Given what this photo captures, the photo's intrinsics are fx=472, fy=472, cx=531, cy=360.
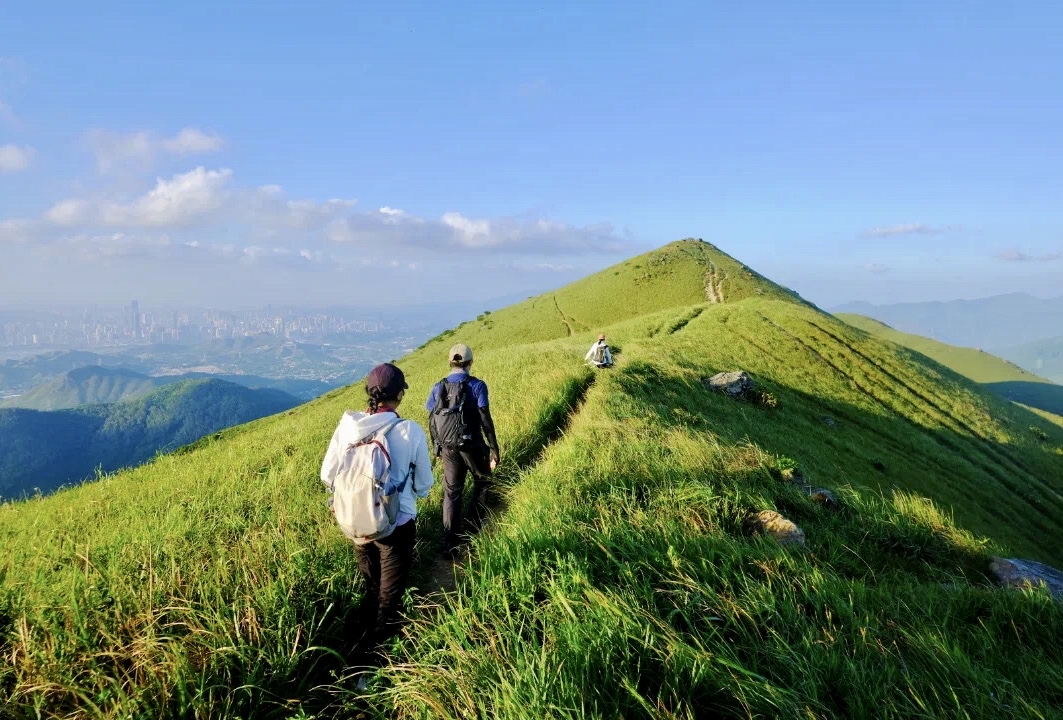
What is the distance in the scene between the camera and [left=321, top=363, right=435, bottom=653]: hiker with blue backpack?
444 cm

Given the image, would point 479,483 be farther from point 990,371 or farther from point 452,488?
point 990,371

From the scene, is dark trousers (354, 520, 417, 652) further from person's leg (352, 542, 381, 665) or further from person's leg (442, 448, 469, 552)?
person's leg (442, 448, 469, 552)

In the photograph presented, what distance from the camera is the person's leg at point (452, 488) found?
7.12 m

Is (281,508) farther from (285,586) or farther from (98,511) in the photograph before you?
(98,511)

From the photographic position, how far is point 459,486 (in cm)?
736

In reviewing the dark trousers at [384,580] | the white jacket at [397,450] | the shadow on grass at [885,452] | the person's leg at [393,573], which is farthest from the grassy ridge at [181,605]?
the shadow on grass at [885,452]

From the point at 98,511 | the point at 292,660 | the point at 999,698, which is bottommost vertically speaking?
the point at 98,511

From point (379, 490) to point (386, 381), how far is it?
3.97 ft

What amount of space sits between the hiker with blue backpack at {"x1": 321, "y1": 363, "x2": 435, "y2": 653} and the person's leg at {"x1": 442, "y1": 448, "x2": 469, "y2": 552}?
219cm

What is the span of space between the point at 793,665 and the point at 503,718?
2.04m

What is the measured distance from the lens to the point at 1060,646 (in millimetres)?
4031

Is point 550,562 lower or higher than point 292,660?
higher

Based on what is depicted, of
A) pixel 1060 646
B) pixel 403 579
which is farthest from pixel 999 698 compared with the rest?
pixel 403 579

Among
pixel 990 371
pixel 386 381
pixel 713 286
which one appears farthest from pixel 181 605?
pixel 990 371
